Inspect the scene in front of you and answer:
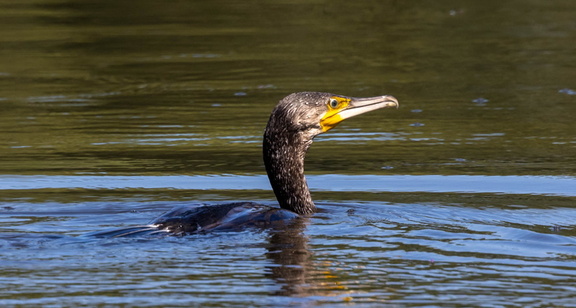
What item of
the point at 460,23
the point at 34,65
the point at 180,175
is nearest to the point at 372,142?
the point at 180,175

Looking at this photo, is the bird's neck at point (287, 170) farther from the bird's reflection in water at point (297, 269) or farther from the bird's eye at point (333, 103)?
the bird's reflection in water at point (297, 269)

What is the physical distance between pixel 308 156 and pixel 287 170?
2228mm

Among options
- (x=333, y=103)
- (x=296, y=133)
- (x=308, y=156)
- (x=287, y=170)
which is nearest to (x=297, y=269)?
(x=287, y=170)

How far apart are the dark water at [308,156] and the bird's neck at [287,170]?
179 millimetres

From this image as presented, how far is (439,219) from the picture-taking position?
7414mm

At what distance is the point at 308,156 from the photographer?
10195 mm

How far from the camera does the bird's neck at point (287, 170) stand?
26.1ft

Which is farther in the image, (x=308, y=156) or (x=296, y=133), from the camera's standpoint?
(x=308, y=156)

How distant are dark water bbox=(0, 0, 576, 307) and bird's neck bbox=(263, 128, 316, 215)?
18cm

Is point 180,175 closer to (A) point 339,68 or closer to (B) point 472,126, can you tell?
(B) point 472,126

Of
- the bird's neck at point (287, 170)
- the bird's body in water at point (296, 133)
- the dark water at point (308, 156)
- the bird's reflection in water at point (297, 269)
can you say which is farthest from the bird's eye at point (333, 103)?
the bird's reflection in water at point (297, 269)

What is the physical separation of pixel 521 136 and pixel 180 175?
3.33 m

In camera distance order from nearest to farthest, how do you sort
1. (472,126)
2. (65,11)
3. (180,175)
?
(180,175), (472,126), (65,11)

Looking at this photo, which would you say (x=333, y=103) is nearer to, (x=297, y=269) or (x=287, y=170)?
(x=287, y=170)
